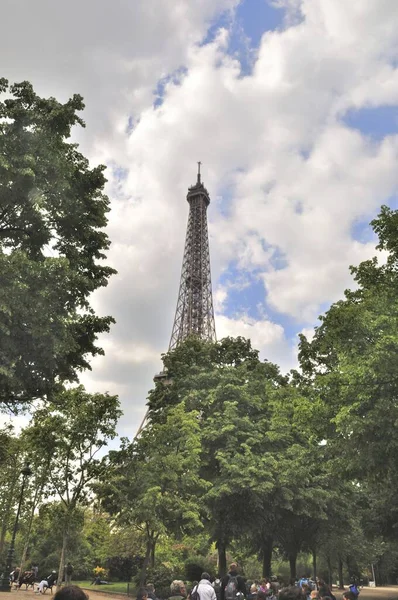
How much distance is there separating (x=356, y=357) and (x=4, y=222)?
12624 mm

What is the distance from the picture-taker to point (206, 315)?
7775cm

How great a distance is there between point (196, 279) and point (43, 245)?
63.0m

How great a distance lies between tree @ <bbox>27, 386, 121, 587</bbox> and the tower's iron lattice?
154ft

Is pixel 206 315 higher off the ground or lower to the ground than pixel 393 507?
higher

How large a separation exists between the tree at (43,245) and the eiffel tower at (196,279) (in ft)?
180

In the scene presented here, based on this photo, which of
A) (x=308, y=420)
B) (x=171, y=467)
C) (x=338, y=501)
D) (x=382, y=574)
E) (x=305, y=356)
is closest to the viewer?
(x=308, y=420)

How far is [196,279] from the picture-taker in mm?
79812

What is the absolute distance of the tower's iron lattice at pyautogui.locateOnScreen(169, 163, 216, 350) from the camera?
75.4m

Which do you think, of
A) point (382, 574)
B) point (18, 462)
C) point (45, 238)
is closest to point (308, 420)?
point (45, 238)

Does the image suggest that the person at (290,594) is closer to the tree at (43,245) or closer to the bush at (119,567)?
the tree at (43,245)

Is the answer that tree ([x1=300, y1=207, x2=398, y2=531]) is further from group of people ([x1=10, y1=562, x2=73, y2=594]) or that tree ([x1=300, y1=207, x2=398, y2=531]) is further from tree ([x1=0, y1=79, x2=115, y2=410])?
group of people ([x1=10, y1=562, x2=73, y2=594])

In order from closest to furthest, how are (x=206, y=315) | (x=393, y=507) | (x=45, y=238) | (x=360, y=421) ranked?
1. (x=360, y=421)
2. (x=45, y=238)
3. (x=393, y=507)
4. (x=206, y=315)

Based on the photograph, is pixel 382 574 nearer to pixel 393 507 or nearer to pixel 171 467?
pixel 393 507

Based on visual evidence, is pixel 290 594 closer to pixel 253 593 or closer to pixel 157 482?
pixel 253 593
